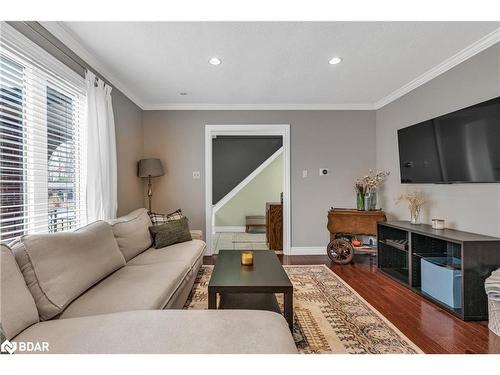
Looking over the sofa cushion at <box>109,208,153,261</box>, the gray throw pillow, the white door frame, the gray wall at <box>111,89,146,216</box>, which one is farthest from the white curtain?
the white door frame

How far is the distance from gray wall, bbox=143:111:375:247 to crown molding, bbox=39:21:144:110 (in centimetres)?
100

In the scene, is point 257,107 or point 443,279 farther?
point 257,107

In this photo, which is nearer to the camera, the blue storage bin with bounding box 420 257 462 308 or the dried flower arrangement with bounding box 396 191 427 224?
the blue storage bin with bounding box 420 257 462 308

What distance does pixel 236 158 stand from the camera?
704cm

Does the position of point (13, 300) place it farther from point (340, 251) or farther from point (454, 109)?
point (454, 109)

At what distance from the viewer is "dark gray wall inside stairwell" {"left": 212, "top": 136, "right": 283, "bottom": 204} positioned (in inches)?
276

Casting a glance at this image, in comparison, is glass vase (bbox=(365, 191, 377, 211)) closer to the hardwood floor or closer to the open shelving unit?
the open shelving unit

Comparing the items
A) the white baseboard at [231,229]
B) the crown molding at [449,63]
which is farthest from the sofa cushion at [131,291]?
the white baseboard at [231,229]

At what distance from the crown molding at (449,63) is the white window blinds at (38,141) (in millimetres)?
3666

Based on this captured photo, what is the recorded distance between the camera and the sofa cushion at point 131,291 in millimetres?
1561

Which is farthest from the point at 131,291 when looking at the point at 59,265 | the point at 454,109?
the point at 454,109

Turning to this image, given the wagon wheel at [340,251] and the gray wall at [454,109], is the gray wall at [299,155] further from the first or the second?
the gray wall at [454,109]

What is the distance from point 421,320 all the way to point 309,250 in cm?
222
